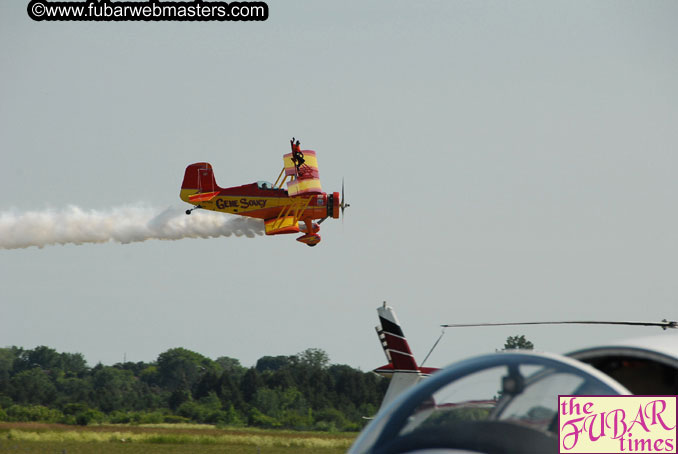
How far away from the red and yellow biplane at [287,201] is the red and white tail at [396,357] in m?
22.3

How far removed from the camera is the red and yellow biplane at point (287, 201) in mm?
48938

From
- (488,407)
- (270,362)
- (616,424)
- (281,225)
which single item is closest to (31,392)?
(281,225)

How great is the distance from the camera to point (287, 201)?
4906cm

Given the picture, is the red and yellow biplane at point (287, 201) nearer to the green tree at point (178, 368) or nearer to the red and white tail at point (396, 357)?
the red and white tail at point (396, 357)

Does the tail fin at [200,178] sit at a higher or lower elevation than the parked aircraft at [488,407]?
higher

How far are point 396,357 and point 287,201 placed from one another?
2397 centimetres

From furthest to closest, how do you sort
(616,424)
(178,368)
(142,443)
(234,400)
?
(178,368)
(234,400)
(142,443)
(616,424)

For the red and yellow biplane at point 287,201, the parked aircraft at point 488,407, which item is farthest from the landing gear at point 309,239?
the parked aircraft at point 488,407

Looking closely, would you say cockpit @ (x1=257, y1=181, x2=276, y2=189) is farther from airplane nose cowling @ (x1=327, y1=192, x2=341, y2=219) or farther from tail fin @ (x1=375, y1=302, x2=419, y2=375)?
tail fin @ (x1=375, y1=302, x2=419, y2=375)

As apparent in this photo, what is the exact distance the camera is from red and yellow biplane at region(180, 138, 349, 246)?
48.9m

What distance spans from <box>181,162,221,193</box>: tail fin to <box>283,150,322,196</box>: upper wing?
13.1ft

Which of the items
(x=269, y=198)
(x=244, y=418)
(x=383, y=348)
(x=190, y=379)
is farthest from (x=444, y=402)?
(x=190, y=379)

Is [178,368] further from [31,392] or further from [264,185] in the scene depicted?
[264,185]

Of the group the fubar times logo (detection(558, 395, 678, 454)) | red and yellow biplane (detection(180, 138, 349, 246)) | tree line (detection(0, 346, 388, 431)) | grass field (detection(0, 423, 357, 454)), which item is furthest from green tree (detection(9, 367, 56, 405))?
the fubar times logo (detection(558, 395, 678, 454))
